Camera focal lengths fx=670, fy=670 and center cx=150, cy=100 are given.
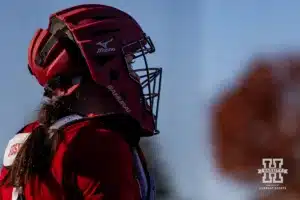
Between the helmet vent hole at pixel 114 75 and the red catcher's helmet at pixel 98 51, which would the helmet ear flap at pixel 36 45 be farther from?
the helmet vent hole at pixel 114 75

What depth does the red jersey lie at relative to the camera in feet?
3.19

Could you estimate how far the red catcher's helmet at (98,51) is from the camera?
1.04 metres

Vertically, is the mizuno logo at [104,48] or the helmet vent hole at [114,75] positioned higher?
the mizuno logo at [104,48]

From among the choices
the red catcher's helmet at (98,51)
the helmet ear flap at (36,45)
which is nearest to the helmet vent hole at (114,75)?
the red catcher's helmet at (98,51)

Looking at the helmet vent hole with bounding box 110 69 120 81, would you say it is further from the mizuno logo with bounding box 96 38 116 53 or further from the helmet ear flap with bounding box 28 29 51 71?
the helmet ear flap with bounding box 28 29 51 71

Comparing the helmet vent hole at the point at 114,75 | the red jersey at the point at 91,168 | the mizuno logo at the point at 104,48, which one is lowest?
the red jersey at the point at 91,168

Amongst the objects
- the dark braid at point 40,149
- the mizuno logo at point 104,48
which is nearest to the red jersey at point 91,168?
the dark braid at point 40,149

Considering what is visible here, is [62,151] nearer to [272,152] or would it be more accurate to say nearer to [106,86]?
[106,86]

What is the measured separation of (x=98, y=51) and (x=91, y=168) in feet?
0.60

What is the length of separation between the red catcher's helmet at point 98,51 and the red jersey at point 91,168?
0.09 meters

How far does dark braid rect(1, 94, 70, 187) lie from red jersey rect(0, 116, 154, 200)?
0.6 inches

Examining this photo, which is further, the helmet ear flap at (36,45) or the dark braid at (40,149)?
the helmet ear flap at (36,45)

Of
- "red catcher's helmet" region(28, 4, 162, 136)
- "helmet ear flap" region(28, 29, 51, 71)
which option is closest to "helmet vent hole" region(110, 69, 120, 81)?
"red catcher's helmet" region(28, 4, 162, 136)

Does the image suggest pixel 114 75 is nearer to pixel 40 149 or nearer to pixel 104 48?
pixel 104 48
